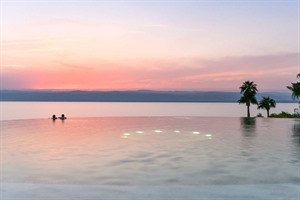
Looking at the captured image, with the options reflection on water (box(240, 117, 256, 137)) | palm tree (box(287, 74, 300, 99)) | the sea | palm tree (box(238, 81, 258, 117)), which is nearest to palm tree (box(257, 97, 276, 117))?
palm tree (box(238, 81, 258, 117))

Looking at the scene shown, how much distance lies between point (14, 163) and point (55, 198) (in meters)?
6.37

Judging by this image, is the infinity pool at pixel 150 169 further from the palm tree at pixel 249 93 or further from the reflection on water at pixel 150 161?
the palm tree at pixel 249 93

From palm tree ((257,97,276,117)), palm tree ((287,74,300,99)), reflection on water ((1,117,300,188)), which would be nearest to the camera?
reflection on water ((1,117,300,188))

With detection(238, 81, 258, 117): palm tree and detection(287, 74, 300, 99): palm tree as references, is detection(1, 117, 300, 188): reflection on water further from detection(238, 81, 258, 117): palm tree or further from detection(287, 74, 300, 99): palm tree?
detection(238, 81, 258, 117): palm tree

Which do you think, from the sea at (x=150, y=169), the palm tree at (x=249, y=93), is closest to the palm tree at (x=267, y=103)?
the palm tree at (x=249, y=93)

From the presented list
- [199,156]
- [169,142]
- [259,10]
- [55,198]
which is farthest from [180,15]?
[55,198]

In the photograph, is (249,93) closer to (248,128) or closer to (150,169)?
(248,128)

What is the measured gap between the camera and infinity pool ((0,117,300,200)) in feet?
28.3

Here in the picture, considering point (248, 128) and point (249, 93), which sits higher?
point (249, 93)

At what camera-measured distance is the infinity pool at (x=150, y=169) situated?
8.62 meters

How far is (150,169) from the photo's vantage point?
12312mm

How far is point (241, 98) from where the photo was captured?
59.6 m

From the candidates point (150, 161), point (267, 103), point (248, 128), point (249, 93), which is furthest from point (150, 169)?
→ point (267, 103)

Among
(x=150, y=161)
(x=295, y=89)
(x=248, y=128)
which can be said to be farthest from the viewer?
(x=295, y=89)
